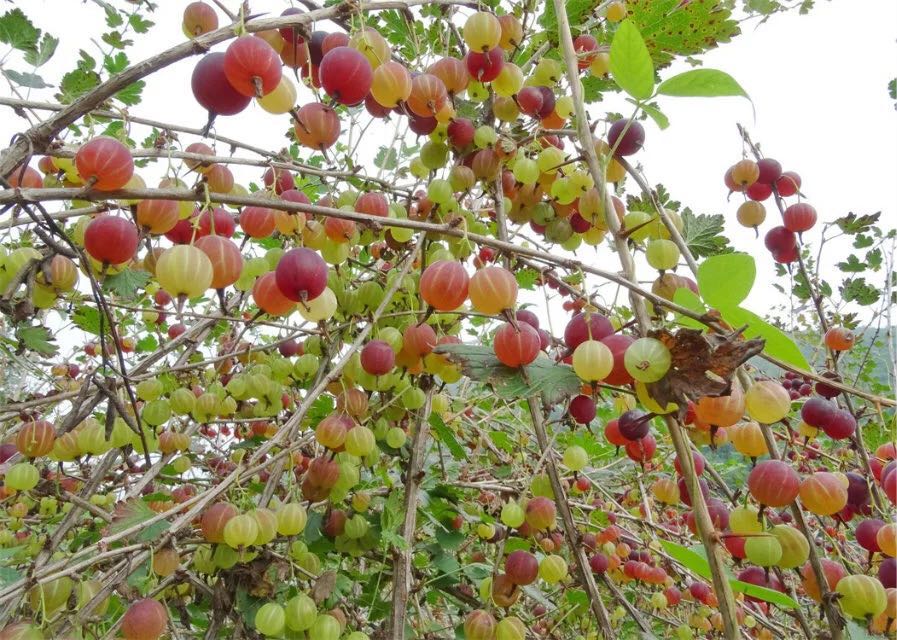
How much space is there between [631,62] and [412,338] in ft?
2.51

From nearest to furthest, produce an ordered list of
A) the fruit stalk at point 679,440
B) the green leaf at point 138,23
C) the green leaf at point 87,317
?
the fruit stalk at point 679,440 → the green leaf at point 87,317 → the green leaf at point 138,23

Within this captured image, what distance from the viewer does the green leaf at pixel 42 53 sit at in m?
1.72

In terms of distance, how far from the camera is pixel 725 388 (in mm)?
746

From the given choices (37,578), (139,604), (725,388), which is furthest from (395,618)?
(725,388)

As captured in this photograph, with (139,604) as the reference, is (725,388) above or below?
above

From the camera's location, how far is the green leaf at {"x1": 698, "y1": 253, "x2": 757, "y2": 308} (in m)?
0.73

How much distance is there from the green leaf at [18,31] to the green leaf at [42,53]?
0.15 feet

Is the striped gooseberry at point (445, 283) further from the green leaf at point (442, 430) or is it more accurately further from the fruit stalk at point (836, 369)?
the fruit stalk at point (836, 369)

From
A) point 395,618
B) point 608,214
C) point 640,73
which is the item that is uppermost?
point 640,73

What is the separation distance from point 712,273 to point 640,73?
34 centimetres

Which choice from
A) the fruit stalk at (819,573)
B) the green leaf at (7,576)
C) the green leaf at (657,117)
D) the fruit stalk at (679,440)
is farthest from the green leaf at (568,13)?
the green leaf at (7,576)

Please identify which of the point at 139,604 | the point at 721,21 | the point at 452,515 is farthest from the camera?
the point at 452,515

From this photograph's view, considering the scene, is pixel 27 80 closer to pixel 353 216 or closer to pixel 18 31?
pixel 18 31

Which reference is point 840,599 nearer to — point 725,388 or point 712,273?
point 725,388
